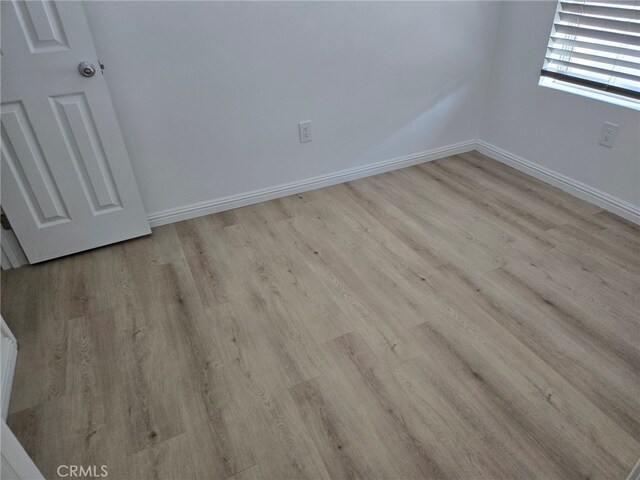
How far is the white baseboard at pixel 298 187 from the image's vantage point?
249cm

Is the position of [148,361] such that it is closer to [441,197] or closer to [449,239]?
[449,239]

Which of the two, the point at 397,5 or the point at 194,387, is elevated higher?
the point at 397,5

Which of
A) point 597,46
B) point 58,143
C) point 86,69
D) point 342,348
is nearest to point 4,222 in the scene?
point 58,143

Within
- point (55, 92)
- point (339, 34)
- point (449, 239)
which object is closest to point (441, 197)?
point (449, 239)

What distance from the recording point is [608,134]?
239 cm

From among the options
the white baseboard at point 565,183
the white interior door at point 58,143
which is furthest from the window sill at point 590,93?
the white interior door at point 58,143

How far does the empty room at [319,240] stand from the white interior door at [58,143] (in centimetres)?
1

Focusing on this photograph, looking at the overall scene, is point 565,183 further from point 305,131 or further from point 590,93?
point 305,131

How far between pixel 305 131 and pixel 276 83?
35cm

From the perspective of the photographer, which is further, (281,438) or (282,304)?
(282,304)

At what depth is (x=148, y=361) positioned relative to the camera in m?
1.61

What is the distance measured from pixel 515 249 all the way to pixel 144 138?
2.05 meters

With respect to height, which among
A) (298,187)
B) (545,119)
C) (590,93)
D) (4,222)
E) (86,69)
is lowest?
(298,187)

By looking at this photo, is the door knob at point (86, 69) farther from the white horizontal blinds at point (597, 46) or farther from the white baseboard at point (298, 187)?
the white horizontal blinds at point (597, 46)
